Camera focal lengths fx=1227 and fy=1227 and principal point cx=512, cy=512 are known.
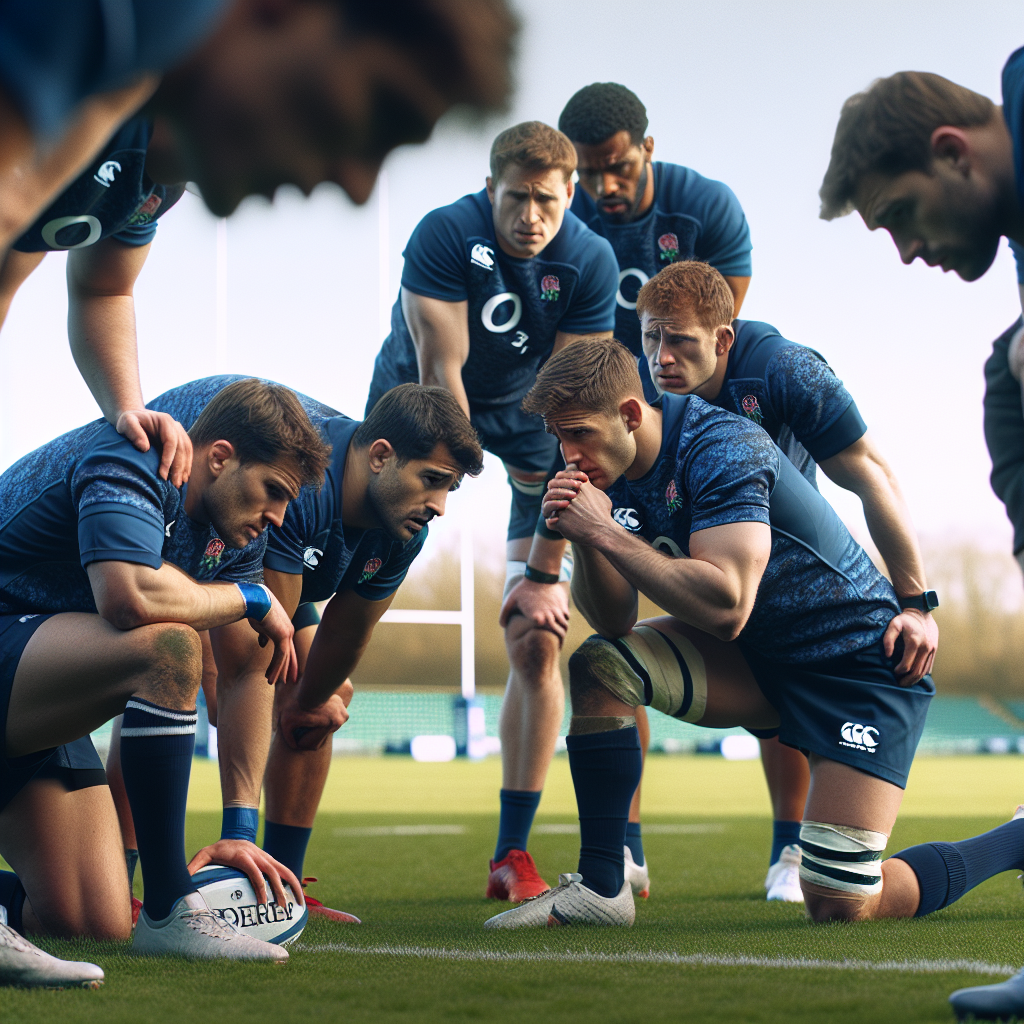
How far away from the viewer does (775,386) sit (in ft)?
11.3

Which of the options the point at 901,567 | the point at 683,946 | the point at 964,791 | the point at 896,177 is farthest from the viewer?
the point at 964,791

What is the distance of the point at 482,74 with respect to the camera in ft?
3.51

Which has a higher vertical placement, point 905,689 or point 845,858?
point 905,689

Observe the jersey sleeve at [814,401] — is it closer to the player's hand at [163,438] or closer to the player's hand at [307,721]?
the player's hand at [307,721]

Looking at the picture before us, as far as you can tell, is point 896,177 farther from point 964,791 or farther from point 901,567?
point 964,791

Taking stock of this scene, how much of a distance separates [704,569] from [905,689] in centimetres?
77

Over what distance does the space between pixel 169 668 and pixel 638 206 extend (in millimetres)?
2737

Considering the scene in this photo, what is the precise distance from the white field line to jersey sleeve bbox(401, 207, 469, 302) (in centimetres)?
231

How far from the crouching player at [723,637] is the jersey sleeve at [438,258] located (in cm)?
122

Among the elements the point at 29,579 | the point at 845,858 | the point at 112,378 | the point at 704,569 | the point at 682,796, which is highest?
the point at 112,378

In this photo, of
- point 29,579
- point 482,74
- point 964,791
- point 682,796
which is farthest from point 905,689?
point 964,791

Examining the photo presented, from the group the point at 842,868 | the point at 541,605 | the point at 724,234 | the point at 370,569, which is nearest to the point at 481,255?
the point at 724,234

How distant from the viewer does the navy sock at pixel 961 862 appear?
3113mm

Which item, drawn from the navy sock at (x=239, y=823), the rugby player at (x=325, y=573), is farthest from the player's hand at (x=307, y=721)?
the navy sock at (x=239, y=823)
